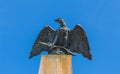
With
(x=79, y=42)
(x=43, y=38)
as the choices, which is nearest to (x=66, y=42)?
(x=79, y=42)

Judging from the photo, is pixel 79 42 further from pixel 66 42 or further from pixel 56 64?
pixel 56 64

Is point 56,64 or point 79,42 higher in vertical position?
point 79,42

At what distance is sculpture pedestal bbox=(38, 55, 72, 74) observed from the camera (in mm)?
12008

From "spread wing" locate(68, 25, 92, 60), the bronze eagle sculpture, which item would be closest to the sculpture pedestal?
the bronze eagle sculpture

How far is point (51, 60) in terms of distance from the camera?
1215 centimetres

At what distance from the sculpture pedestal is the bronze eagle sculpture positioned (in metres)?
0.27

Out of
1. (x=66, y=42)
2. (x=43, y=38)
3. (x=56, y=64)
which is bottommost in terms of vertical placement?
(x=56, y=64)

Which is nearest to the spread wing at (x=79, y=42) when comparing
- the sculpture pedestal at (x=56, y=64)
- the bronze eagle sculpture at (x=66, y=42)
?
→ the bronze eagle sculpture at (x=66, y=42)

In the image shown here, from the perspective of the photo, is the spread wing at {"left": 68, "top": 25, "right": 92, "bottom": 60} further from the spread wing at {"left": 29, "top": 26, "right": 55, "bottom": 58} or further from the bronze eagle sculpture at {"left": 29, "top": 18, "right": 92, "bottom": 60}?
the spread wing at {"left": 29, "top": 26, "right": 55, "bottom": 58}

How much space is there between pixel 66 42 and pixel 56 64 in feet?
3.08

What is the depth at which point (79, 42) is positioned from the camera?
12766 millimetres

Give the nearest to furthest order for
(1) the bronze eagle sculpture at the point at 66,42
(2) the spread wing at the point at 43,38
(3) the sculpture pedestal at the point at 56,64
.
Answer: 1. (3) the sculpture pedestal at the point at 56,64
2. (1) the bronze eagle sculpture at the point at 66,42
3. (2) the spread wing at the point at 43,38

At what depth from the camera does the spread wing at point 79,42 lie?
12.6 meters

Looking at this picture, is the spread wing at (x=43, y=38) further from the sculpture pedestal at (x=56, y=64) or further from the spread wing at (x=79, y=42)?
the sculpture pedestal at (x=56, y=64)
